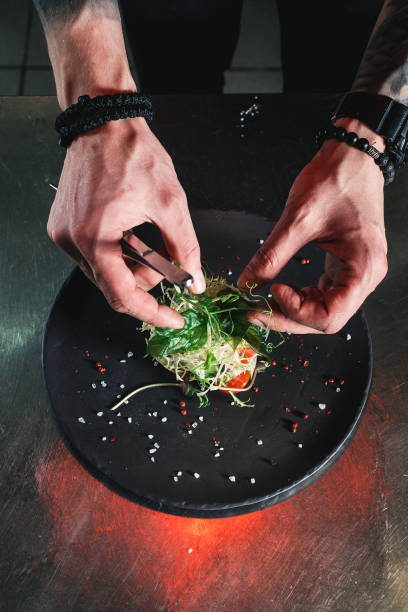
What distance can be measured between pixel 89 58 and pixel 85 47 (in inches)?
1.6

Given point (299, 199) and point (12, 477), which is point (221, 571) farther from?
point (299, 199)

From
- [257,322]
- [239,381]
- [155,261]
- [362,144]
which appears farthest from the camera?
[239,381]

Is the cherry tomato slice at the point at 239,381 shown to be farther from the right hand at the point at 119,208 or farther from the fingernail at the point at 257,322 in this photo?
the right hand at the point at 119,208

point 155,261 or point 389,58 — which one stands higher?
point 389,58

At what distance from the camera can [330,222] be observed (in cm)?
123

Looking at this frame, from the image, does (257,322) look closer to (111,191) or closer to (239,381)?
(239,381)

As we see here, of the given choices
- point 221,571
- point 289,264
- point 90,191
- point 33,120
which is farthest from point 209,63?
point 221,571

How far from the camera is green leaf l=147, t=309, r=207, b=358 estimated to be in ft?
4.57

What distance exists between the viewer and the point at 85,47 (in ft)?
4.34

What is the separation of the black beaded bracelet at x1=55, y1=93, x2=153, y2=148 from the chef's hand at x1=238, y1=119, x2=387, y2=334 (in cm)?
47

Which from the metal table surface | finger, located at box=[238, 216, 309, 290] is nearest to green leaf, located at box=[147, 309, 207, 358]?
finger, located at box=[238, 216, 309, 290]

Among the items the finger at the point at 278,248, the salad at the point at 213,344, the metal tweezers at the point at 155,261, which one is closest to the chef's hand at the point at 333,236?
the finger at the point at 278,248

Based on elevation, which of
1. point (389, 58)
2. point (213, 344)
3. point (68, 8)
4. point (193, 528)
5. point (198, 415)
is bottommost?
point (193, 528)

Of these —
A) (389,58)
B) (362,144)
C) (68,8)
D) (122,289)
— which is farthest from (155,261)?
(389,58)
